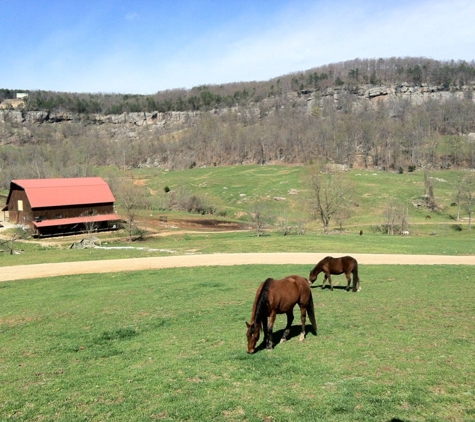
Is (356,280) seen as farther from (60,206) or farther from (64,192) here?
(64,192)

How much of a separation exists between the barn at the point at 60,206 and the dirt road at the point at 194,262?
100 feet

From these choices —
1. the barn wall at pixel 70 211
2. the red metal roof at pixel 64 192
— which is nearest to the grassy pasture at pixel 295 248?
the barn wall at pixel 70 211

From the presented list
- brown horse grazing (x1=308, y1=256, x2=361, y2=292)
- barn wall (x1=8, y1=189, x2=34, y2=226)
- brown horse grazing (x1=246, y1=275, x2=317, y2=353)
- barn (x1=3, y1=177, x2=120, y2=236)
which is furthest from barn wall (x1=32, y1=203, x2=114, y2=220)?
brown horse grazing (x1=246, y1=275, x2=317, y2=353)

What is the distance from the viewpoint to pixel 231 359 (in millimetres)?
11219

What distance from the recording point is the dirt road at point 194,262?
28938 mm

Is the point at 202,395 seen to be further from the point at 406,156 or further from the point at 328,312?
the point at 406,156

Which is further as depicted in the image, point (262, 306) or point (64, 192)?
point (64, 192)

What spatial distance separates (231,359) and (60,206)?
199ft

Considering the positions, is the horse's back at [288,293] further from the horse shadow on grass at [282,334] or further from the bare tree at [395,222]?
the bare tree at [395,222]

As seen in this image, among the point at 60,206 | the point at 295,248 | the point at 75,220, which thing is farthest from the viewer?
the point at 75,220

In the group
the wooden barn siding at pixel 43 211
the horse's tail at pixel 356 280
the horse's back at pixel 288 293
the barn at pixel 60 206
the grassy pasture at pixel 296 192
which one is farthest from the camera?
the grassy pasture at pixel 296 192

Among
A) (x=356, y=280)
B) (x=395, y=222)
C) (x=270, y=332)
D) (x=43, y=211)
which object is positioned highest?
(x=43, y=211)

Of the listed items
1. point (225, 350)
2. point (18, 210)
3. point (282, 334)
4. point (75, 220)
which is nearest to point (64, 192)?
point (75, 220)

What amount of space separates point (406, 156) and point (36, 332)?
502ft
